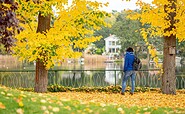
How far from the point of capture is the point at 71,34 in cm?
1120

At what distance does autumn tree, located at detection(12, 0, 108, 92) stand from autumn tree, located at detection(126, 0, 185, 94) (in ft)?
5.53

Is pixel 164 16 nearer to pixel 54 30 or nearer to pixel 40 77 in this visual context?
pixel 54 30

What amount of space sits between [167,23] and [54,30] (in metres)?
3.92

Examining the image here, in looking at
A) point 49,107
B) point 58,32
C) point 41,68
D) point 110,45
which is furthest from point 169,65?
point 110,45

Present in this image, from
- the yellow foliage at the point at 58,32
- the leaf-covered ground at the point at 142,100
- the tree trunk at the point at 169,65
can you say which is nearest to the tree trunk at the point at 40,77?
the yellow foliage at the point at 58,32

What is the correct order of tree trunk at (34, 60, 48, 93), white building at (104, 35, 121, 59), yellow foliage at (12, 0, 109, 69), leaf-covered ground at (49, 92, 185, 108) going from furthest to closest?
white building at (104, 35, 121, 59) → tree trunk at (34, 60, 48, 93) → yellow foliage at (12, 0, 109, 69) → leaf-covered ground at (49, 92, 185, 108)

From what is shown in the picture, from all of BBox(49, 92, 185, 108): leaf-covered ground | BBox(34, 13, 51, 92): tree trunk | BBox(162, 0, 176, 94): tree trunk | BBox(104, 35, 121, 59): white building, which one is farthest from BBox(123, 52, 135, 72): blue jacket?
BBox(104, 35, 121, 59): white building

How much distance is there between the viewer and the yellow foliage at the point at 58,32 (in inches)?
409

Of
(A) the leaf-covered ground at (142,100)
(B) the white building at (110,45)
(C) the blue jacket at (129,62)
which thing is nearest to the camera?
(A) the leaf-covered ground at (142,100)

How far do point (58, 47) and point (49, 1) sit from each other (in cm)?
155

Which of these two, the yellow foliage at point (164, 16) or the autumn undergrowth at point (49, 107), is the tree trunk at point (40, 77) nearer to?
the yellow foliage at point (164, 16)

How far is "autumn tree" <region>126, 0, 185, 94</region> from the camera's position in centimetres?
1145

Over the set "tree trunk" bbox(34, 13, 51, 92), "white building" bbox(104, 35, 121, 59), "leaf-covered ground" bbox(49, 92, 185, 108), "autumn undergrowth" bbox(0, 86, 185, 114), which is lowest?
"leaf-covered ground" bbox(49, 92, 185, 108)

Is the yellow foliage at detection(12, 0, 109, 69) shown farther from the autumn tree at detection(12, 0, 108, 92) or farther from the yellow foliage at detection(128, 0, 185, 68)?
the yellow foliage at detection(128, 0, 185, 68)
